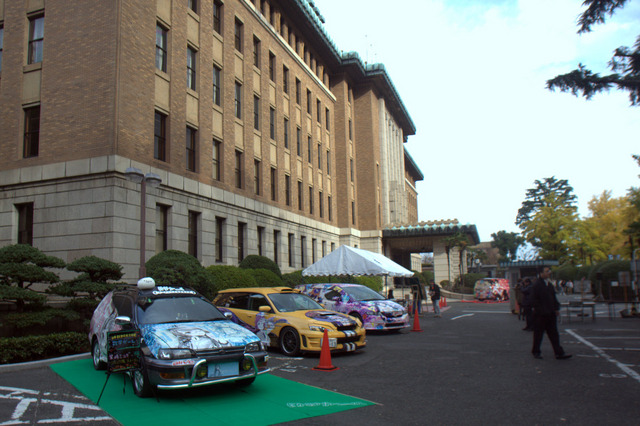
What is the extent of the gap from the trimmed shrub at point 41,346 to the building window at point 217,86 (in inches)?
593

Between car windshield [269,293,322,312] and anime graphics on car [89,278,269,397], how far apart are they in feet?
11.2

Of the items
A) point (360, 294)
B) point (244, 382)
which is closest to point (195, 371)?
point (244, 382)

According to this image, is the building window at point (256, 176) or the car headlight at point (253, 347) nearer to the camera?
the car headlight at point (253, 347)

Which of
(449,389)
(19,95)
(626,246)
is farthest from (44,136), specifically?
(626,246)

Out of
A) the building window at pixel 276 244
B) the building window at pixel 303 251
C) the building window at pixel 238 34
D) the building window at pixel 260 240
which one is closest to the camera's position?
the building window at pixel 238 34

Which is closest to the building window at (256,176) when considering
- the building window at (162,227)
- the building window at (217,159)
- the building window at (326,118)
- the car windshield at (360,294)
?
the building window at (217,159)

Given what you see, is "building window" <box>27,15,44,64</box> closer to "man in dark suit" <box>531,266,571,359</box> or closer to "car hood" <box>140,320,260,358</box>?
"car hood" <box>140,320,260,358</box>

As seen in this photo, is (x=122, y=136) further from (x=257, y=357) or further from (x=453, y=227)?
(x=453, y=227)

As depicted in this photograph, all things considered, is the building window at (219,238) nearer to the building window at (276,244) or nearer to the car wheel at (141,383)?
the building window at (276,244)

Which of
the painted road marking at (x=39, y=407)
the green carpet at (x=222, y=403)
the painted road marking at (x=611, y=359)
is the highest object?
the painted road marking at (x=39, y=407)

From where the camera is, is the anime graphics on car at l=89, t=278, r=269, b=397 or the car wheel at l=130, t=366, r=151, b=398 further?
the car wheel at l=130, t=366, r=151, b=398

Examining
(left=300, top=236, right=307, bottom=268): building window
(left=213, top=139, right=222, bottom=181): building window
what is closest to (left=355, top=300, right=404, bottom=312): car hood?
(left=213, top=139, right=222, bottom=181): building window

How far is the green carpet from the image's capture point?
6.28m

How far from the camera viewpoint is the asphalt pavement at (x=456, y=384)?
6277 mm
